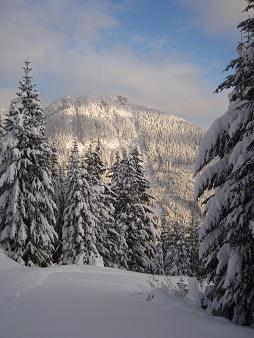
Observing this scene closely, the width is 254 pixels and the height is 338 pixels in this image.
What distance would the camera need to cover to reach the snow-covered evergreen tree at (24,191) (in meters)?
25.7

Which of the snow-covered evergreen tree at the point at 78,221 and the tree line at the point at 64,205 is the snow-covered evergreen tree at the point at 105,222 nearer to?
the tree line at the point at 64,205

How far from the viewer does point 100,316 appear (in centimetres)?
851

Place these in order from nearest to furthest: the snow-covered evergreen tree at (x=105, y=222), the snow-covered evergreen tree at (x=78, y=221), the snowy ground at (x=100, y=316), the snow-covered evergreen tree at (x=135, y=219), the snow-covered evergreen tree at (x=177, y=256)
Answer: the snowy ground at (x=100, y=316)
the snow-covered evergreen tree at (x=78, y=221)
the snow-covered evergreen tree at (x=135, y=219)
the snow-covered evergreen tree at (x=105, y=222)
the snow-covered evergreen tree at (x=177, y=256)

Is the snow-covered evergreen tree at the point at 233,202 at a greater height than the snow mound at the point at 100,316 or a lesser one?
greater

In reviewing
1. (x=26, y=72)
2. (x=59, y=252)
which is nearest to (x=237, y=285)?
(x=26, y=72)

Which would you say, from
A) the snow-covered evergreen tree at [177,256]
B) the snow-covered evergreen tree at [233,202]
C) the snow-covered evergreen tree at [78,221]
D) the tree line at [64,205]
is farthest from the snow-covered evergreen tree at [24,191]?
the snow-covered evergreen tree at [177,256]

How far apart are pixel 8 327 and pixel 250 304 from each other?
4968 mm

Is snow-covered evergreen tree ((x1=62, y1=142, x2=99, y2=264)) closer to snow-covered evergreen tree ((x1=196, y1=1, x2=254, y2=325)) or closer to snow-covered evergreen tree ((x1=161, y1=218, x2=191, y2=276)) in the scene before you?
snow-covered evergreen tree ((x1=161, y1=218, x2=191, y2=276))

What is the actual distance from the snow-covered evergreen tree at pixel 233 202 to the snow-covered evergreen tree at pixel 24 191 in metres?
16.8

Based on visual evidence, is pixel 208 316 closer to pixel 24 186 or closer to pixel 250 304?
pixel 250 304

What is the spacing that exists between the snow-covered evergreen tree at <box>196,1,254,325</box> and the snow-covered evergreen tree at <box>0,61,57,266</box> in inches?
663

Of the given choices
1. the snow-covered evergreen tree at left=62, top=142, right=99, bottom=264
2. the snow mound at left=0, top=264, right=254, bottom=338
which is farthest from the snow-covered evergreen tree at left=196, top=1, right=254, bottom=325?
the snow-covered evergreen tree at left=62, top=142, right=99, bottom=264

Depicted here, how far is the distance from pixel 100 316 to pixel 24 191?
1892cm

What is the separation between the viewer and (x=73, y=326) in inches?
306
